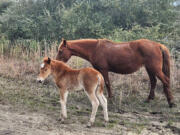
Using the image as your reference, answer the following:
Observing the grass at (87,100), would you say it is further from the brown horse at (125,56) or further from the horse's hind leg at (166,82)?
the brown horse at (125,56)

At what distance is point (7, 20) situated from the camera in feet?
48.5

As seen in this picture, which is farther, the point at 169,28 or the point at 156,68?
the point at 169,28

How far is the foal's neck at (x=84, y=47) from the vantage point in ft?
20.8

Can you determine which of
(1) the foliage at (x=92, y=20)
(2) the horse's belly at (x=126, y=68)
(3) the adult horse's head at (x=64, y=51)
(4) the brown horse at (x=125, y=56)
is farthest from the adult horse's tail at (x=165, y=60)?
(1) the foliage at (x=92, y=20)

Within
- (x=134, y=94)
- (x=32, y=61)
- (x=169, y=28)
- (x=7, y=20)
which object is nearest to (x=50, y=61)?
(x=134, y=94)

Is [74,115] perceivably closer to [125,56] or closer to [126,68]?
[126,68]

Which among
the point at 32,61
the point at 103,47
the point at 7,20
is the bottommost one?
the point at 32,61

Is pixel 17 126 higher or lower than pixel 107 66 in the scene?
lower

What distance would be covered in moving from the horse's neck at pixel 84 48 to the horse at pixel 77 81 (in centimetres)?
157

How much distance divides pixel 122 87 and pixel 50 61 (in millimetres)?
3286

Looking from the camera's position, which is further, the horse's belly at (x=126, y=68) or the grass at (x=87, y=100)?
the horse's belly at (x=126, y=68)

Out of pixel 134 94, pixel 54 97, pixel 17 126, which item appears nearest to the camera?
pixel 17 126

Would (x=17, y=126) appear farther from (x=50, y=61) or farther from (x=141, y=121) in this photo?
(x=141, y=121)

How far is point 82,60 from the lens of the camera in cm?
887
